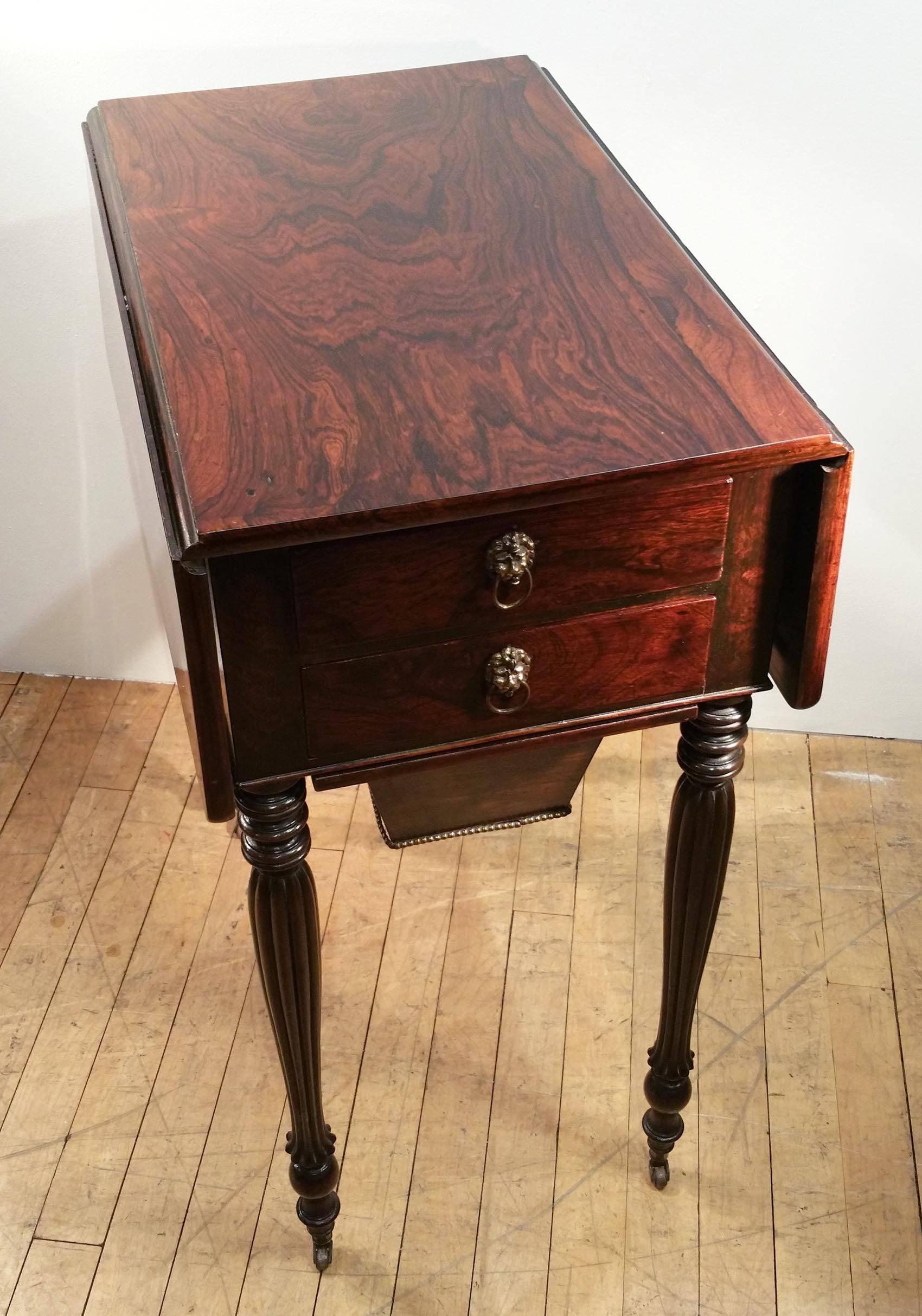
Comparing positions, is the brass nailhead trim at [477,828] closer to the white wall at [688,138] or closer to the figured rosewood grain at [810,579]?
the figured rosewood grain at [810,579]

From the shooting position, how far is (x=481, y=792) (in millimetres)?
1446

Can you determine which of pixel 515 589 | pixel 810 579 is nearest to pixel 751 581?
pixel 810 579

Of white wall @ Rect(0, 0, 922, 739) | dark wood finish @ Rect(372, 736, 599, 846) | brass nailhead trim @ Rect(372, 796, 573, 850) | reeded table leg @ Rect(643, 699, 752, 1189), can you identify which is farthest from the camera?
white wall @ Rect(0, 0, 922, 739)

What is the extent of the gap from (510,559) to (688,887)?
1.48 feet

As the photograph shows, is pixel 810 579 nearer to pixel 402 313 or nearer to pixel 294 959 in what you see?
pixel 402 313

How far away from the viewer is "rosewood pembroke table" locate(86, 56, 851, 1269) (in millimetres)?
986

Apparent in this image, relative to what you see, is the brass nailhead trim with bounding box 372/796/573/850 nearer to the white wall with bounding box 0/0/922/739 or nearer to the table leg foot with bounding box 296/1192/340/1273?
the table leg foot with bounding box 296/1192/340/1273

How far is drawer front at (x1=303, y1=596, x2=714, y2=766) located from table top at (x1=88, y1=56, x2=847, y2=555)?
0.15 metres

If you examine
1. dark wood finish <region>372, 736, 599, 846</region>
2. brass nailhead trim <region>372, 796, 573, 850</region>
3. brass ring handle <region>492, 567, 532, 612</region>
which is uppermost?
brass ring handle <region>492, 567, 532, 612</region>

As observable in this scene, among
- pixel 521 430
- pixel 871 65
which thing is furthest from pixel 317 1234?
pixel 871 65

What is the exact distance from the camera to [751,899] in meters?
1.87

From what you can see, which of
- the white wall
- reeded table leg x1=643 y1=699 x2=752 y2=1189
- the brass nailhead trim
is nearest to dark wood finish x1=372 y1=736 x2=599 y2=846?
the brass nailhead trim

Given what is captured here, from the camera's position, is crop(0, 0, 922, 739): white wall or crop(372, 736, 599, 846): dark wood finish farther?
crop(0, 0, 922, 739): white wall

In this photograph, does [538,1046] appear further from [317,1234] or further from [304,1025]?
[304,1025]
